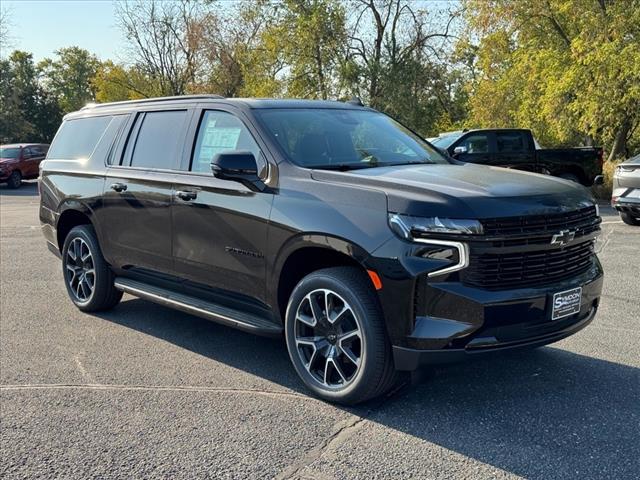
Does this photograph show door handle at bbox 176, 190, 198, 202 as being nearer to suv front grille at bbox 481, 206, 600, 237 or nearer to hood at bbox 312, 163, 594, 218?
hood at bbox 312, 163, 594, 218

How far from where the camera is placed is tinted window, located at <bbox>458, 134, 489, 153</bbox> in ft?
46.5

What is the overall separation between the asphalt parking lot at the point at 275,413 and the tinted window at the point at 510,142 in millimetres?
9758

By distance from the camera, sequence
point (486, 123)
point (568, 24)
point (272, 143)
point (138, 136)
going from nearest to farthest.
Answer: point (272, 143) → point (138, 136) → point (568, 24) → point (486, 123)

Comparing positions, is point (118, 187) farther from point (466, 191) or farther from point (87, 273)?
point (466, 191)

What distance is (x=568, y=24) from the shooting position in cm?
2108

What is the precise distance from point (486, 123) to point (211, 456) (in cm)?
2771

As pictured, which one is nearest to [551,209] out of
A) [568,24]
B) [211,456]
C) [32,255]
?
[211,456]

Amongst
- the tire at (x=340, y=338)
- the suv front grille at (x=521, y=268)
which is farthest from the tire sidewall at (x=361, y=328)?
the suv front grille at (x=521, y=268)

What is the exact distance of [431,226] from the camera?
3357 millimetres

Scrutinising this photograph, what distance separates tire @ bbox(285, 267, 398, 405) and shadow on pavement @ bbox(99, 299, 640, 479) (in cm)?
19

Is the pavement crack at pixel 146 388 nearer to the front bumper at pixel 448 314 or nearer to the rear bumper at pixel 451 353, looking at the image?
the rear bumper at pixel 451 353

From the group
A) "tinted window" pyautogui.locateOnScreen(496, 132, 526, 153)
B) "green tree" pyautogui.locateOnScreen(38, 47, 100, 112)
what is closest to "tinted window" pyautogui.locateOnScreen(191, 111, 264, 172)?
"tinted window" pyautogui.locateOnScreen(496, 132, 526, 153)

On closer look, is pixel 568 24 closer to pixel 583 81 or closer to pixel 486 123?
pixel 583 81

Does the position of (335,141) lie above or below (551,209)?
above
